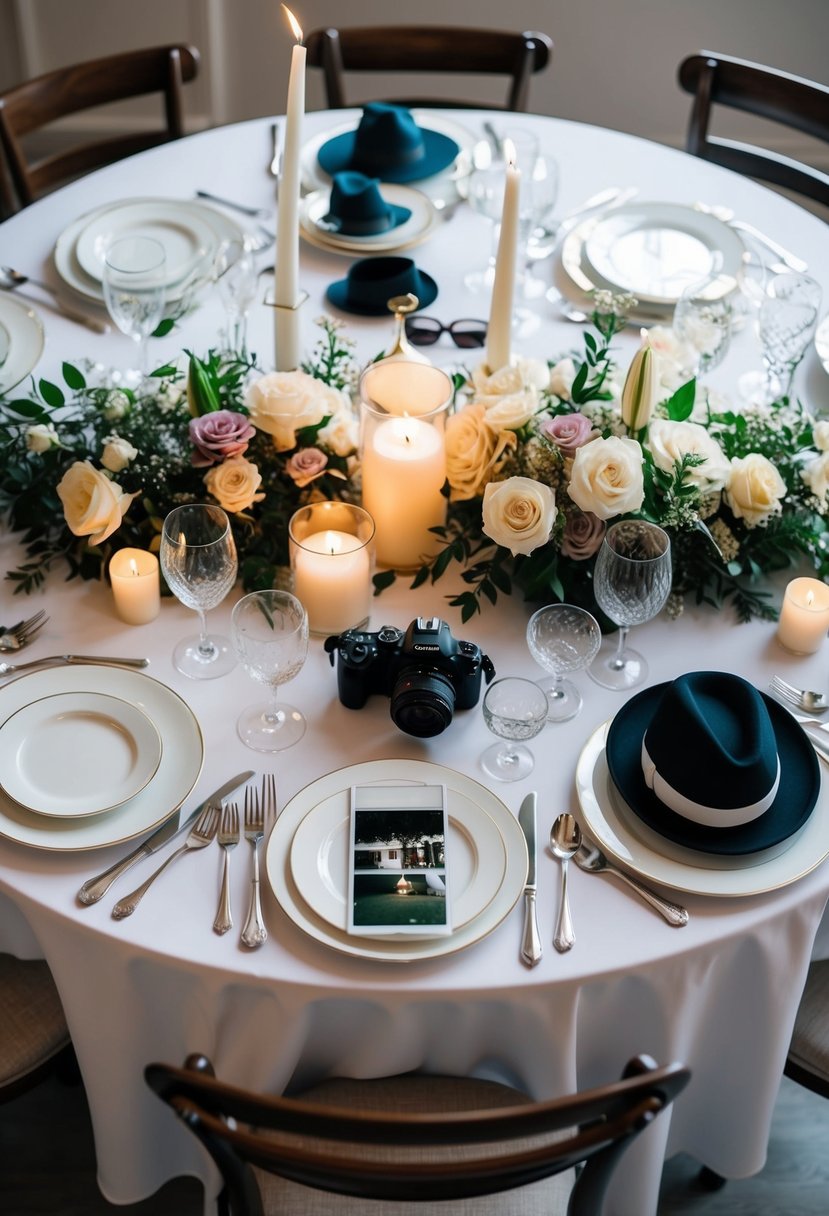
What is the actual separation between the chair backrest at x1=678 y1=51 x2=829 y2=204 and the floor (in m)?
1.78

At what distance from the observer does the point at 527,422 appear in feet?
5.08

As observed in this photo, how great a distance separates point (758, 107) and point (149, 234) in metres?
1.36

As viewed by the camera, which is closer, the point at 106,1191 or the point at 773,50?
the point at 106,1191

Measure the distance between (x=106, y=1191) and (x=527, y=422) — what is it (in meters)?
1.10

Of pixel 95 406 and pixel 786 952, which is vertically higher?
pixel 95 406

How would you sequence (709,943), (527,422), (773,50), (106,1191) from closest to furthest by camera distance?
1. (709,943)
2. (106,1191)
3. (527,422)
4. (773,50)

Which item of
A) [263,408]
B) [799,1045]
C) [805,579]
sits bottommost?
[799,1045]

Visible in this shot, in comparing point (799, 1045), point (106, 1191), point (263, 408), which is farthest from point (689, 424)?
point (106, 1191)

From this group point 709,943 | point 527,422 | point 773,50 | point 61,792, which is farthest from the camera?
point 773,50

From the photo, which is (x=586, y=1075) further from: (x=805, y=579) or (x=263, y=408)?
(x=263, y=408)

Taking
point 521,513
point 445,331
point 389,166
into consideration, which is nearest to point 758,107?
point 389,166

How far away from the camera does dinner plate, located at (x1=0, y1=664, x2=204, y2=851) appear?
1270mm

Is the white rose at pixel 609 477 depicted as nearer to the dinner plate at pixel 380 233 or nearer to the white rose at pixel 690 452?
the white rose at pixel 690 452

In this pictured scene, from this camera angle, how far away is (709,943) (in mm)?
1201
